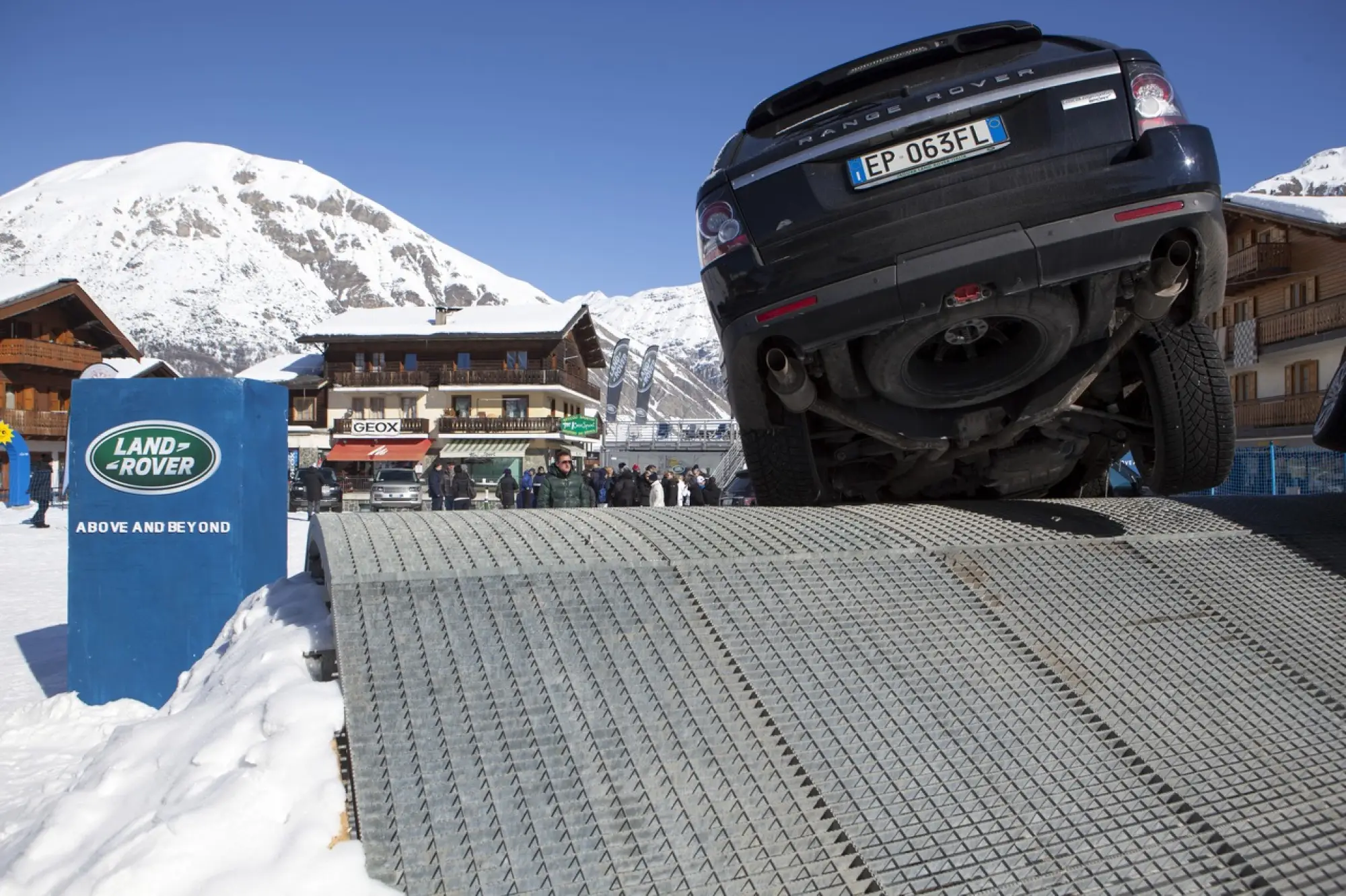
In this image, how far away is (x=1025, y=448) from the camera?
11.9ft

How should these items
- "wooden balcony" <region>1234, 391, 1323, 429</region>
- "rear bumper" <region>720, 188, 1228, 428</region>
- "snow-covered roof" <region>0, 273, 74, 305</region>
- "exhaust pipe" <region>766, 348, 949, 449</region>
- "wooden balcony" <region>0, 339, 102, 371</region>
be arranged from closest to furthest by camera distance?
1. "rear bumper" <region>720, 188, 1228, 428</region>
2. "exhaust pipe" <region>766, 348, 949, 449</region>
3. "wooden balcony" <region>1234, 391, 1323, 429</region>
4. "snow-covered roof" <region>0, 273, 74, 305</region>
5. "wooden balcony" <region>0, 339, 102, 371</region>

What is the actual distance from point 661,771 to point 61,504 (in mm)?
29359

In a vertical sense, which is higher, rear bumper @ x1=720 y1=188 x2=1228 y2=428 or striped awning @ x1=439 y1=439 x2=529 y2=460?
rear bumper @ x1=720 y1=188 x2=1228 y2=428

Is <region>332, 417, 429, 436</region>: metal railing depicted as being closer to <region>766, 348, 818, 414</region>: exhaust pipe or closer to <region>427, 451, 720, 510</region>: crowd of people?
<region>427, 451, 720, 510</region>: crowd of people

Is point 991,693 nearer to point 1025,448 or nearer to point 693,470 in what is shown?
point 1025,448

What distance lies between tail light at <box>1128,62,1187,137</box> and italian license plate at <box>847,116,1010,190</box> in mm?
387

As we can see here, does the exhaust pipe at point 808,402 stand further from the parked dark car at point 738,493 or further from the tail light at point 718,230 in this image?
the parked dark car at point 738,493

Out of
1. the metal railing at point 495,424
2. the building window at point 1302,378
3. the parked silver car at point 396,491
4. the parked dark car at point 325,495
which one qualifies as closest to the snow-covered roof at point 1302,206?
the building window at point 1302,378

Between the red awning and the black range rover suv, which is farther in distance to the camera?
the red awning

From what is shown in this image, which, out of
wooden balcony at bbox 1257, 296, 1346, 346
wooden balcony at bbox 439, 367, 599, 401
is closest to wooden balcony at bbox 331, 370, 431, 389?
wooden balcony at bbox 439, 367, 599, 401

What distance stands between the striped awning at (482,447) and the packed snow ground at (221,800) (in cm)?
4690

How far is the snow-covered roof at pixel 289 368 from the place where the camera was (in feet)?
179

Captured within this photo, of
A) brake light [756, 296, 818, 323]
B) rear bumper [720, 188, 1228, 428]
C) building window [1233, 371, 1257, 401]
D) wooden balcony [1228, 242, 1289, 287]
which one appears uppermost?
wooden balcony [1228, 242, 1289, 287]

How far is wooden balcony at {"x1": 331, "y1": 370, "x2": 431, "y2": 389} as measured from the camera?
51.2 meters
